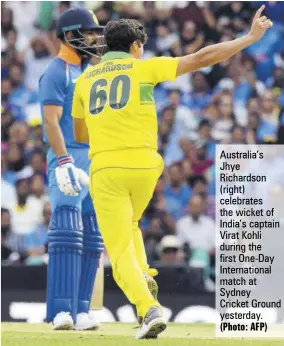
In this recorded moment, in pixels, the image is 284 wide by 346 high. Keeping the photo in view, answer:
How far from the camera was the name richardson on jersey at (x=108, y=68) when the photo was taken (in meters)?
6.09

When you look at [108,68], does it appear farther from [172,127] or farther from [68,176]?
[172,127]

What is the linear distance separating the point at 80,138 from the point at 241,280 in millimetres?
1368

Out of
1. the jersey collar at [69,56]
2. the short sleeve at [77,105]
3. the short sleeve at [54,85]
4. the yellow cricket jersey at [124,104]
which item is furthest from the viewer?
the jersey collar at [69,56]

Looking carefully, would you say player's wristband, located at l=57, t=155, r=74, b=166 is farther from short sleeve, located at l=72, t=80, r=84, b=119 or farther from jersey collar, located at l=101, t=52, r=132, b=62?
jersey collar, located at l=101, t=52, r=132, b=62

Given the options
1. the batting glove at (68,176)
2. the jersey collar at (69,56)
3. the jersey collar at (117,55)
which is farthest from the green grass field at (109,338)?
the jersey collar at (69,56)

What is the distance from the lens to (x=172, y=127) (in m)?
12.8

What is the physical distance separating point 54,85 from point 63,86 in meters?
0.07

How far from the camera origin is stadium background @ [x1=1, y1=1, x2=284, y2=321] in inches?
396

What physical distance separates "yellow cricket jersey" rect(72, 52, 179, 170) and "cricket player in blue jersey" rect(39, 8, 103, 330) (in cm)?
93

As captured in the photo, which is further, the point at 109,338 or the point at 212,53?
the point at 109,338

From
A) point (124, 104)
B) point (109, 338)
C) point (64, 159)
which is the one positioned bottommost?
point (109, 338)

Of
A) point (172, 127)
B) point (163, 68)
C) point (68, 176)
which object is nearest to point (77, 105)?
point (68, 176)

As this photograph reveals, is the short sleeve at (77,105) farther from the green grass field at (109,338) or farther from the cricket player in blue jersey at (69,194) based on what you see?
the green grass field at (109,338)

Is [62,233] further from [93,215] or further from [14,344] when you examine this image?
[14,344]
